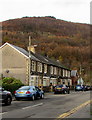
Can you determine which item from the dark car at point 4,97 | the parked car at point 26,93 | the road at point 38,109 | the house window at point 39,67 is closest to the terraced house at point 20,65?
the house window at point 39,67

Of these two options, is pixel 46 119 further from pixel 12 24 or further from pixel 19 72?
pixel 12 24

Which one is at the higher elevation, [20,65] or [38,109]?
[20,65]

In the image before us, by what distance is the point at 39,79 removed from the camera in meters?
45.7

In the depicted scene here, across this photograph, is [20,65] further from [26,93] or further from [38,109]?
[38,109]

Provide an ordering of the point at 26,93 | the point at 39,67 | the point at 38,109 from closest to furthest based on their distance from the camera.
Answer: the point at 38,109
the point at 26,93
the point at 39,67

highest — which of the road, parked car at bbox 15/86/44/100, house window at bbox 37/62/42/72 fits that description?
house window at bbox 37/62/42/72

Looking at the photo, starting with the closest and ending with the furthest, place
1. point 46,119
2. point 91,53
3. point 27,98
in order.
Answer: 1. point 91,53
2. point 46,119
3. point 27,98

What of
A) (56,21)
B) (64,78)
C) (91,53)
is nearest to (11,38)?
(64,78)

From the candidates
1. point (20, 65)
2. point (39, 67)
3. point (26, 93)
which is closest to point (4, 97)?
point (26, 93)

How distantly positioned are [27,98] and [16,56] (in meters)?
20.0

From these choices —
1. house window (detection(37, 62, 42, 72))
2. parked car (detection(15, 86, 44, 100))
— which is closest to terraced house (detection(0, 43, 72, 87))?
house window (detection(37, 62, 42, 72))

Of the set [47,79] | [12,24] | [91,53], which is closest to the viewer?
[91,53]

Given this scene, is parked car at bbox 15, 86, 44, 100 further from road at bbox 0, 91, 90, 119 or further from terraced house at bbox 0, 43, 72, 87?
terraced house at bbox 0, 43, 72, 87

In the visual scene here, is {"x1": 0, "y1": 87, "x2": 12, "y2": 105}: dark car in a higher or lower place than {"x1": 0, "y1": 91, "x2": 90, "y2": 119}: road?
higher
